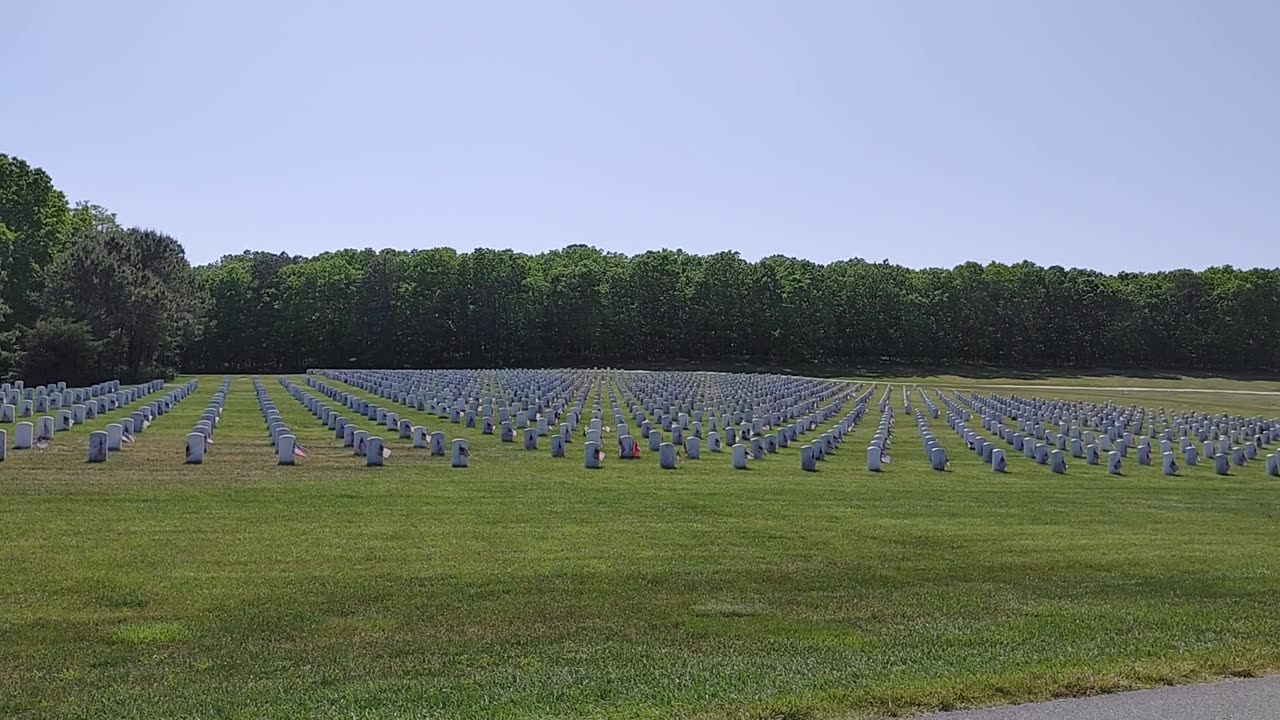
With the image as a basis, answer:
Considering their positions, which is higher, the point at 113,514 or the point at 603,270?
the point at 603,270

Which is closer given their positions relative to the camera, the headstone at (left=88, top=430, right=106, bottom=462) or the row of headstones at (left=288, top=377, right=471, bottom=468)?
the headstone at (left=88, top=430, right=106, bottom=462)

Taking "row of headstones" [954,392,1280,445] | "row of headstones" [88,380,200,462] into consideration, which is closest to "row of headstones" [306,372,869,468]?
"row of headstones" [88,380,200,462]

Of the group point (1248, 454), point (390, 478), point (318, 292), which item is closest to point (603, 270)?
point (318, 292)

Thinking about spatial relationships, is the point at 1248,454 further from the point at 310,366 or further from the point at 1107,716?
the point at 310,366

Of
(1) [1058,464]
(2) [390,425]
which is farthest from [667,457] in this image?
(2) [390,425]

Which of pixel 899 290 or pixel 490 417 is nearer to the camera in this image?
pixel 490 417

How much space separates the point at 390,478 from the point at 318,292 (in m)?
87.9

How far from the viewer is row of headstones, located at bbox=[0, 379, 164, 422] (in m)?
26.2

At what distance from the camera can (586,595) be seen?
9828 mm

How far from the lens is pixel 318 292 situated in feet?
335

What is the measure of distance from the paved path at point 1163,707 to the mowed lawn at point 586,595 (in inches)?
7.6

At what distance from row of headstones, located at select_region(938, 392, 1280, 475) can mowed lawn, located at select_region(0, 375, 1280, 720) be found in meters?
7.00

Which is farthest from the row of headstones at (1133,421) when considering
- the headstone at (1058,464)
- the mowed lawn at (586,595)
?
the mowed lawn at (586,595)

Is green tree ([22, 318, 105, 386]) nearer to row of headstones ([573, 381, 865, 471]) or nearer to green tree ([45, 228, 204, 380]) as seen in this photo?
green tree ([45, 228, 204, 380])
